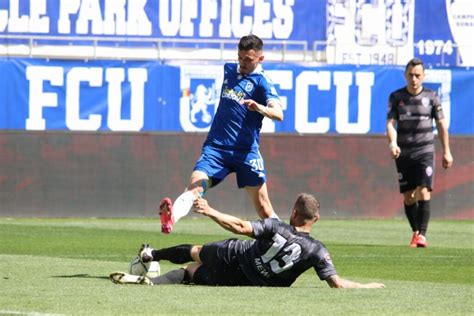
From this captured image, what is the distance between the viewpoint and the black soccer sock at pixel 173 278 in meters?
11.7

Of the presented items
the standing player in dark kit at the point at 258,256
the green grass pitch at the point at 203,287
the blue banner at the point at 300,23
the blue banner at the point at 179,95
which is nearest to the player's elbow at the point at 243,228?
the standing player in dark kit at the point at 258,256

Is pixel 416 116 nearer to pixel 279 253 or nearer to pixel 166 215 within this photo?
pixel 166 215

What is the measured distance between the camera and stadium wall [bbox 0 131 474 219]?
23.0 metres

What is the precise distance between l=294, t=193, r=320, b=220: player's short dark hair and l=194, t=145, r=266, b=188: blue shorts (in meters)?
2.42

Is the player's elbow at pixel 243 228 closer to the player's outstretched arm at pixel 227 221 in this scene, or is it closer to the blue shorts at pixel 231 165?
the player's outstretched arm at pixel 227 221

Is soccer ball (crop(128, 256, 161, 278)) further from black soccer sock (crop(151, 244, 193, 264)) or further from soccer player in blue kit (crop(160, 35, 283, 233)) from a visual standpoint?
soccer player in blue kit (crop(160, 35, 283, 233))

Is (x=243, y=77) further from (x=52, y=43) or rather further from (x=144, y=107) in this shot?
(x=52, y=43)

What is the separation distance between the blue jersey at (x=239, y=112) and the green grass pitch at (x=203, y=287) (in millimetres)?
1404

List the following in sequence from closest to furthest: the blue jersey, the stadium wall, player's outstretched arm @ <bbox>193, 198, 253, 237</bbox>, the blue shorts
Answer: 1. player's outstretched arm @ <bbox>193, 198, 253, 237</bbox>
2. the blue shorts
3. the blue jersey
4. the stadium wall

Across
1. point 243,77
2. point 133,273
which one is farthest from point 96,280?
point 243,77

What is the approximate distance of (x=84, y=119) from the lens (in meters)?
23.7

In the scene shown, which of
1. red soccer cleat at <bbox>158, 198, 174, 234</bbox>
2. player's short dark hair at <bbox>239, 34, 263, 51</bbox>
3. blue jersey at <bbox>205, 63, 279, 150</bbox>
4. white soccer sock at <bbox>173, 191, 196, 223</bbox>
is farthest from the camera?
blue jersey at <bbox>205, 63, 279, 150</bbox>

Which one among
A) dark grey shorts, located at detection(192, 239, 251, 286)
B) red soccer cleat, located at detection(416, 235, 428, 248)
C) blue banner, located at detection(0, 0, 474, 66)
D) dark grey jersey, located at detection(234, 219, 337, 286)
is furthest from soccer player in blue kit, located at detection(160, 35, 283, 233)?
blue banner, located at detection(0, 0, 474, 66)

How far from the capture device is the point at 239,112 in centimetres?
1373
